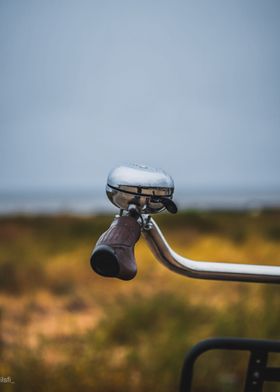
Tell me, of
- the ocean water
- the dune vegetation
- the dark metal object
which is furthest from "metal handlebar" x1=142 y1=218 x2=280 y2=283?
the ocean water

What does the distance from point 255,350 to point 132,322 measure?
287 centimetres

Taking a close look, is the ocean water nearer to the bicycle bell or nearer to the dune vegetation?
Answer: the dune vegetation

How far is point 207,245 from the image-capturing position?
35.4 feet

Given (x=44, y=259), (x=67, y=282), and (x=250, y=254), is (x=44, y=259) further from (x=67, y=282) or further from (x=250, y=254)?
(x=250, y=254)

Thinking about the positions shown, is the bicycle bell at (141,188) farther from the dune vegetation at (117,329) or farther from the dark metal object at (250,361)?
the dune vegetation at (117,329)

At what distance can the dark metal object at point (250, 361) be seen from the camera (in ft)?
2.40

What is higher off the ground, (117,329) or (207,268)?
(207,268)

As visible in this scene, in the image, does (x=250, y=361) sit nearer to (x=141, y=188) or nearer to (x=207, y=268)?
(x=207, y=268)

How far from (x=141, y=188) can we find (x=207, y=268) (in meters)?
0.15

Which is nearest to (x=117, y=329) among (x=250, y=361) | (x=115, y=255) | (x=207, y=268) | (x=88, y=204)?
(x=250, y=361)

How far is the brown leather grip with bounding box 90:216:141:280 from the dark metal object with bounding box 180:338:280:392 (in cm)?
26

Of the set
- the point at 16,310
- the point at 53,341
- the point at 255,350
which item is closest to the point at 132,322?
the point at 53,341

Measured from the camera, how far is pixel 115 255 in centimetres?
54

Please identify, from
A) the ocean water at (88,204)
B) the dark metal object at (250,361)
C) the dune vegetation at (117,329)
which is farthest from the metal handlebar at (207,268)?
the ocean water at (88,204)
